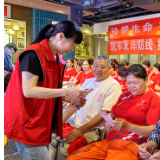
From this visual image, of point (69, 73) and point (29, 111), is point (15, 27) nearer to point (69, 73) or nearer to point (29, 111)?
point (69, 73)

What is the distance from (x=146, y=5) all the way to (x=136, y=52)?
1692 mm

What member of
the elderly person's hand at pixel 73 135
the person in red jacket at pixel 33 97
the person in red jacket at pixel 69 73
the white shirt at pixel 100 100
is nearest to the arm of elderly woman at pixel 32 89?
the person in red jacket at pixel 33 97

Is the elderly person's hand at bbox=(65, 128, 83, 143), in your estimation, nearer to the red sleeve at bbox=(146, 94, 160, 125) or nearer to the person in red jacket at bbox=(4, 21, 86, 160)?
the person in red jacket at bbox=(4, 21, 86, 160)

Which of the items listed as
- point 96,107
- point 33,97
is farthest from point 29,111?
point 96,107

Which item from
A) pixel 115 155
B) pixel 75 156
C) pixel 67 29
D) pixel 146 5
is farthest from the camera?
pixel 146 5

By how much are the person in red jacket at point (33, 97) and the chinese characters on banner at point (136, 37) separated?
5925 millimetres

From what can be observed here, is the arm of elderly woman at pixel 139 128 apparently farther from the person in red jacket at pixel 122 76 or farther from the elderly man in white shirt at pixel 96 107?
the person in red jacket at pixel 122 76

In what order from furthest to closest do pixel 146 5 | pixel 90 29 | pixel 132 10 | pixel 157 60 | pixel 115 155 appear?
pixel 90 29, pixel 157 60, pixel 132 10, pixel 146 5, pixel 115 155

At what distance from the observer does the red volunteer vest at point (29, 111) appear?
3.84 ft

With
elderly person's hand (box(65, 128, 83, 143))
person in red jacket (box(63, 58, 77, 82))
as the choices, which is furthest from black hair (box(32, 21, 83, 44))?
person in red jacket (box(63, 58, 77, 82))

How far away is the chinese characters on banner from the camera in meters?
6.46

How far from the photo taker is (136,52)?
7.13 metres

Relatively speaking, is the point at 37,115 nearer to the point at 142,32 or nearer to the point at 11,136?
the point at 11,136

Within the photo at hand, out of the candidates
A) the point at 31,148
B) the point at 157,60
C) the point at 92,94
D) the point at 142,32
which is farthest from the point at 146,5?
the point at 31,148
